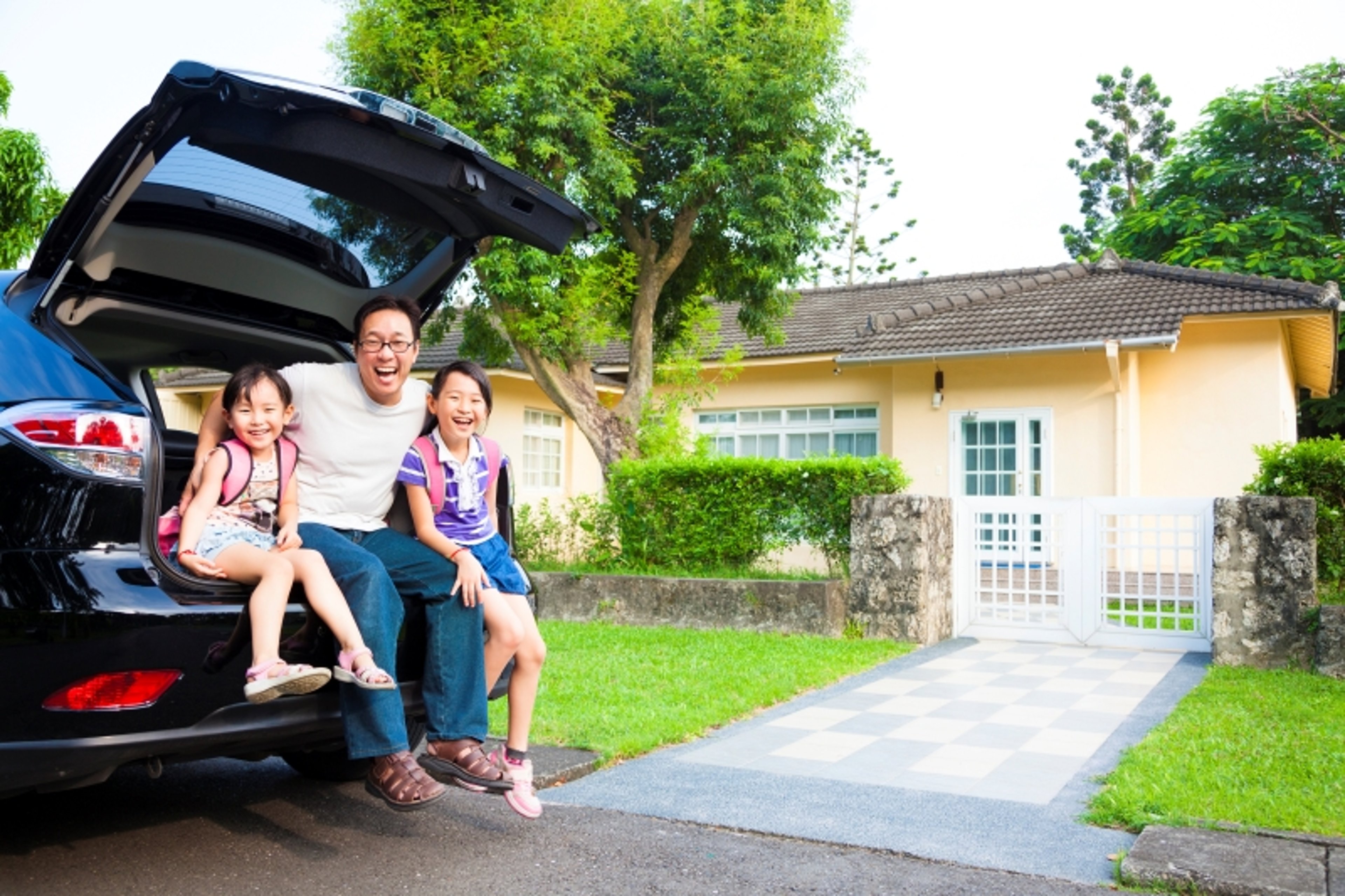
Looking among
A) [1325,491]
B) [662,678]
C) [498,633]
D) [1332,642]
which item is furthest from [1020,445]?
[498,633]

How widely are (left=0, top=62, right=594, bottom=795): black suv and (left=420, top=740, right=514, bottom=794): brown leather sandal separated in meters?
0.17

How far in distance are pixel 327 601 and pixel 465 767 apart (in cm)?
72

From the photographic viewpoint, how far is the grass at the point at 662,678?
17.9 feet

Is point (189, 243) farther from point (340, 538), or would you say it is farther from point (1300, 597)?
point (1300, 597)

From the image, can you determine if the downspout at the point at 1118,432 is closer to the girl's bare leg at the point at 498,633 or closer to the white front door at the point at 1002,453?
the white front door at the point at 1002,453

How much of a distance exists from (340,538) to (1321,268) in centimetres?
2290

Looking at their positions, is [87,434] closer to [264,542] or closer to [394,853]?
[264,542]

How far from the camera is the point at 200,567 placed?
3289mm

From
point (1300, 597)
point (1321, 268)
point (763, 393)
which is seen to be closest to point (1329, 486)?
point (1300, 597)

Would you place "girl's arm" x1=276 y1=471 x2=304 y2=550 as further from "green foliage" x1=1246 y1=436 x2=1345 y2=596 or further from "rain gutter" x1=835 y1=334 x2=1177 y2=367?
"rain gutter" x1=835 y1=334 x2=1177 y2=367

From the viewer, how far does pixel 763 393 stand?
17203 millimetres

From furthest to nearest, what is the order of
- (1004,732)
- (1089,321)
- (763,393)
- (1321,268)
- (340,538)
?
(1321,268) → (763,393) → (1089,321) → (1004,732) → (340,538)

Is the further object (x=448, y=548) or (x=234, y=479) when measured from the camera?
(x=448, y=548)

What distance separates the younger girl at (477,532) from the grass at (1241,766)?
214cm
